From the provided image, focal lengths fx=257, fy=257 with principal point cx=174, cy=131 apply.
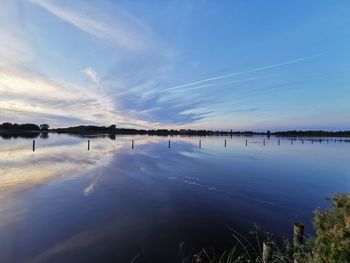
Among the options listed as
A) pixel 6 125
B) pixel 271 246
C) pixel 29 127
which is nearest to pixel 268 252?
pixel 271 246

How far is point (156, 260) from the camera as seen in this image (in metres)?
7.18

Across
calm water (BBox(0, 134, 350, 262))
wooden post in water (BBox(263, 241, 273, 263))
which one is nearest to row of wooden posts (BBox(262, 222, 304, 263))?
wooden post in water (BBox(263, 241, 273, 263))

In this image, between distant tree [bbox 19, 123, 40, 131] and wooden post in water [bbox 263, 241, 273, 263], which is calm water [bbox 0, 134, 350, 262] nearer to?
wooden post in water [bbox 263, 241, 273, 263]

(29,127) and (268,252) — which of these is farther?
(29,127)

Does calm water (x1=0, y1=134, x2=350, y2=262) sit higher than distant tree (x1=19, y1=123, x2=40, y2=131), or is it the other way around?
distant tree (x1=19, y1=123, x2=40, y2=131)

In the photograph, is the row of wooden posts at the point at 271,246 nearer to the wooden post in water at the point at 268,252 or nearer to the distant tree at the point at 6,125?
the wooden post in water at the point at 268,252

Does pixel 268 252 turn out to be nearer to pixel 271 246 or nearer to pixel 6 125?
pixel 271 246

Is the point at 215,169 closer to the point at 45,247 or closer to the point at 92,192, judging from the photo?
the point at 92,192

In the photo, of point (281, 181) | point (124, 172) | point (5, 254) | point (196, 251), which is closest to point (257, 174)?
point (281, 181)

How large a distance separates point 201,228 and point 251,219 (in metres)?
2.37

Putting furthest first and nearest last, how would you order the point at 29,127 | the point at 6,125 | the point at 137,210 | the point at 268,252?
1. the point at 29,127
2. the point at 6,125
3. the point at 137,210
4. the point at 268,252

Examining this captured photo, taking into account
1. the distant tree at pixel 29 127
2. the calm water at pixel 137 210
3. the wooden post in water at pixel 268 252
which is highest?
the distant tree at pixel 29 127

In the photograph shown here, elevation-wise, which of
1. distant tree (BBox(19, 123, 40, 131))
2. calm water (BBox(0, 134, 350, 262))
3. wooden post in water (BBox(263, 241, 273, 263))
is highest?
distant tree (BBox(19, 123, 40, 131))

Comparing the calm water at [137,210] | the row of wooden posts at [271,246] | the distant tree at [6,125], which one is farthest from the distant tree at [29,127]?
the row of wooden posts at [271,246]
